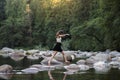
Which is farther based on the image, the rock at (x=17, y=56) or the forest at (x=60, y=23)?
the forest at (x=60, y=23)

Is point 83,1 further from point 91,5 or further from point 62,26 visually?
point 62,26

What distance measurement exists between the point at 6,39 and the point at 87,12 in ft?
98.5

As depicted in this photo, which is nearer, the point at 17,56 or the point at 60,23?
the point at 17,56

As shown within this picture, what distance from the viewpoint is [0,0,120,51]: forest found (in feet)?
111

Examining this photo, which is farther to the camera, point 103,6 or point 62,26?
point 62,26

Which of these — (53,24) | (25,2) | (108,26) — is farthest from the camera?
(25,2)

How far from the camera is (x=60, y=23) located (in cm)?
6644

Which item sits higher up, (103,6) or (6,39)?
(103,6)

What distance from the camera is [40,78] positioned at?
13.7 meters

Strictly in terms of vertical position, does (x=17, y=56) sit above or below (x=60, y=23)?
above

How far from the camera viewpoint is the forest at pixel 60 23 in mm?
33938

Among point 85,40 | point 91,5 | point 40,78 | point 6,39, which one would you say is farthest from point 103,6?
point 6,39

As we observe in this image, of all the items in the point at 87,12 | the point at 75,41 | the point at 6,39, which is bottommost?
the point at 6,39

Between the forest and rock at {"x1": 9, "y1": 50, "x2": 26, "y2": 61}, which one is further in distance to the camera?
the forest
